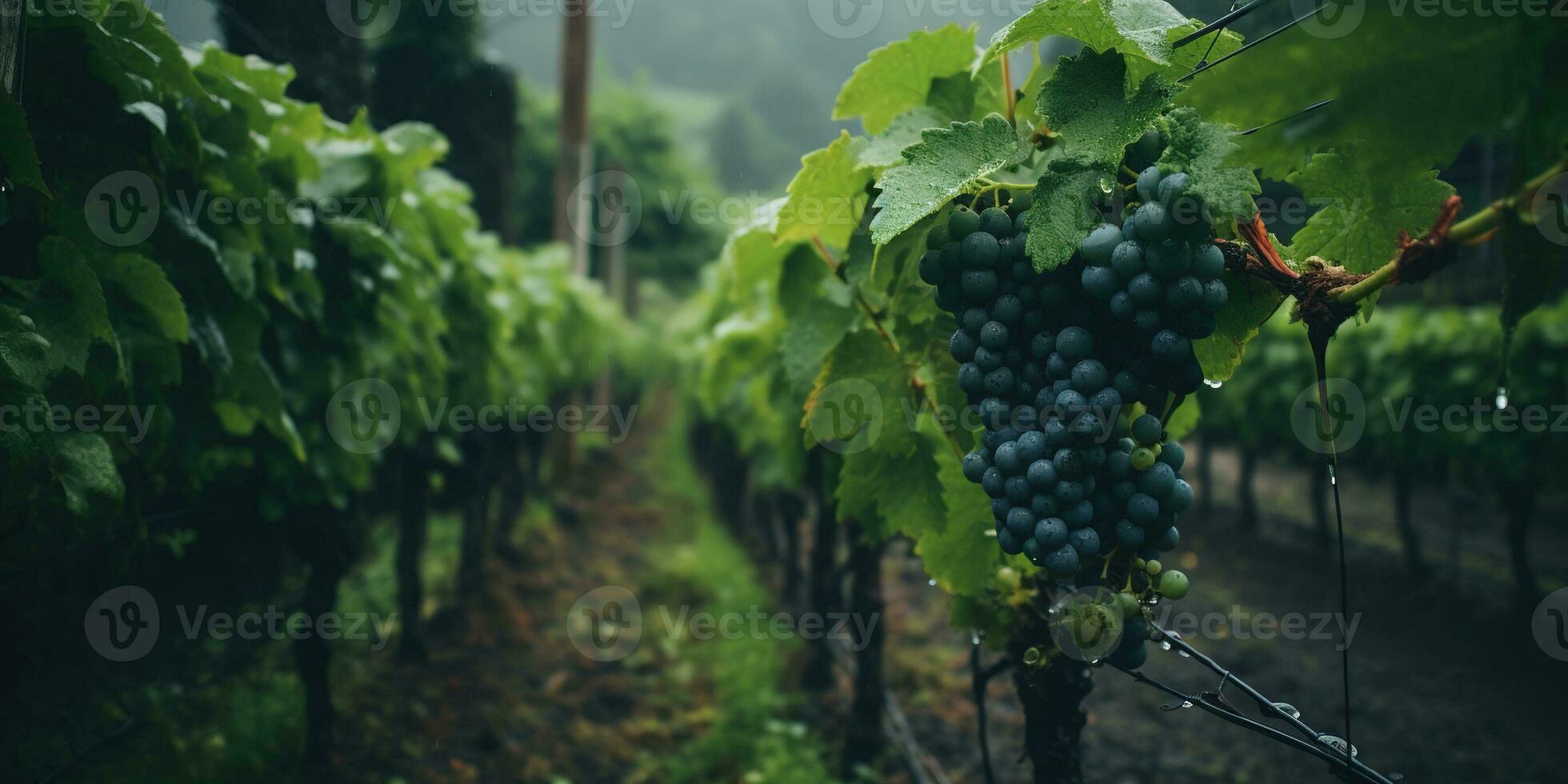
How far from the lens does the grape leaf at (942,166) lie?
4.26ft

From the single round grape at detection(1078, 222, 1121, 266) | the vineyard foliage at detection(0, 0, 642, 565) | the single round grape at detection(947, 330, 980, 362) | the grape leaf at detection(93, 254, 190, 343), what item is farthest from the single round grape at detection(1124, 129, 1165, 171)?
the grape leaf at detection(93, 254, 190, 343)

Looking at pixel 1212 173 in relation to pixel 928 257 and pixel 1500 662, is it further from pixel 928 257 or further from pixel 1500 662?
pixel 1500 662

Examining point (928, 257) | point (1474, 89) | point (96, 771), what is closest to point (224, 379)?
point (96, 771)

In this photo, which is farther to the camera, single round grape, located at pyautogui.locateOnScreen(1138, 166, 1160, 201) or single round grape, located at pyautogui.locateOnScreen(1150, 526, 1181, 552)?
single round grape, located at pyautogui.locateOnScreen(1150, 526, 1181, 552)

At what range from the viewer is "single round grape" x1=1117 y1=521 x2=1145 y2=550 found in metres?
1.33

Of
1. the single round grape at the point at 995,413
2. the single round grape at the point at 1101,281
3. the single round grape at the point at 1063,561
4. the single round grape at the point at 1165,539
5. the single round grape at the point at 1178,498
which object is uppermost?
the single round grape at the point at 1101,281

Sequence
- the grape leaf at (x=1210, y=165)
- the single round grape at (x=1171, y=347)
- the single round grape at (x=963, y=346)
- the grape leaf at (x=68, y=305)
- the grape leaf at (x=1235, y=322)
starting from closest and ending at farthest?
the grape leaf at (x=1210, y=165), the single round grape at (x=1171, y=347), the grape leaf at (x=1235, y=322), the single round grape at (x=963, y=346), the grape leaf at (x=68, y=305)

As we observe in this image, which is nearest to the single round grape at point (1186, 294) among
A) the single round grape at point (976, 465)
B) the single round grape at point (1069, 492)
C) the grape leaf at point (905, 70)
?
the single round grape at point (1069, 492)

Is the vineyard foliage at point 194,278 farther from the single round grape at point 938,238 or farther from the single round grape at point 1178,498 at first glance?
the single round grape at point 1178,498

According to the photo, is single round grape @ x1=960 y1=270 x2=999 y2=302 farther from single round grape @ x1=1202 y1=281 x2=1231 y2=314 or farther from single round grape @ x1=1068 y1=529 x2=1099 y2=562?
single round grape @ x1=1068 y1=529 x2=1099 y2=562

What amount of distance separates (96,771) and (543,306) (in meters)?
4.77

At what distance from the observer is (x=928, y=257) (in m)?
1.49

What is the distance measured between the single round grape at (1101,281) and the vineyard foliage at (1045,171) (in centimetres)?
5

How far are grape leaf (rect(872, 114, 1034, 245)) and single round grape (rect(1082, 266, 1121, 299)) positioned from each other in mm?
240
